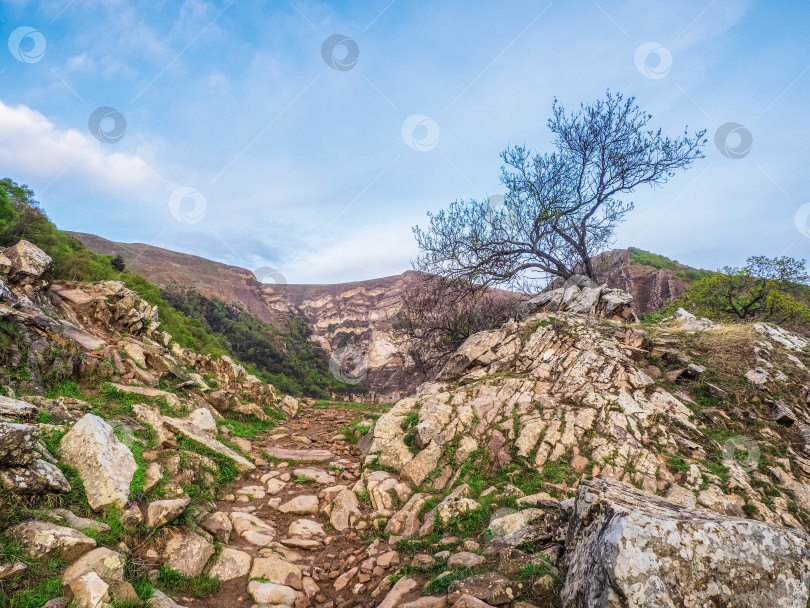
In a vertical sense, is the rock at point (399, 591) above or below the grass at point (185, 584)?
above

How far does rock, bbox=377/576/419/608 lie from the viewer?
156 inches

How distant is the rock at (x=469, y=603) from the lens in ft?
10.3

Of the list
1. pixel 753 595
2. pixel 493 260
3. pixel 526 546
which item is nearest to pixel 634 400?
pixel 526 546

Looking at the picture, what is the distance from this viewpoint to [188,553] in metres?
→ 4.60

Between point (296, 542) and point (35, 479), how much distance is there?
11.1ft

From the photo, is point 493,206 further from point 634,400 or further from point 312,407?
point 312,407

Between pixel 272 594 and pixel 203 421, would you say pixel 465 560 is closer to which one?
pixel 272 594

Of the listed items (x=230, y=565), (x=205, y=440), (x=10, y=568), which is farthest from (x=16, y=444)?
(x=205, y=440)

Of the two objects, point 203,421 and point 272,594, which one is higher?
point 203,421

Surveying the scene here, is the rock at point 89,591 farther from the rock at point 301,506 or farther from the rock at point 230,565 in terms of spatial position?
the rock at point 301,506

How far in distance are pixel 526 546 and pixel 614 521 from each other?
64.5 inches

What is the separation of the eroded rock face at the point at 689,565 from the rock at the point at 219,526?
4.67m

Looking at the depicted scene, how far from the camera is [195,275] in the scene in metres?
100

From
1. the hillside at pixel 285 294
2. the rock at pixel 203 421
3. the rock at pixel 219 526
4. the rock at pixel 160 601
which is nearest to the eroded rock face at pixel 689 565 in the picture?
the rock at pixel 160 601
